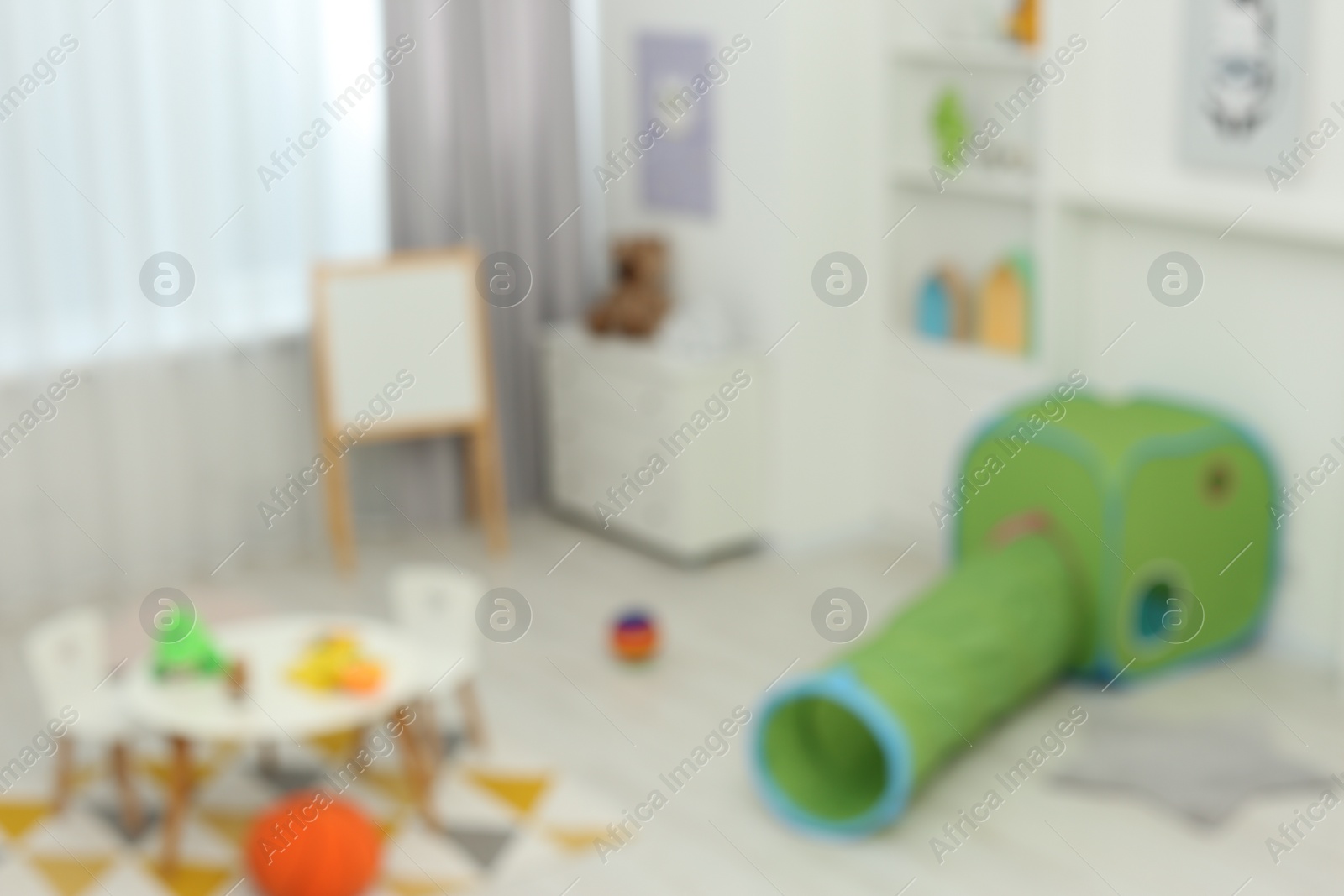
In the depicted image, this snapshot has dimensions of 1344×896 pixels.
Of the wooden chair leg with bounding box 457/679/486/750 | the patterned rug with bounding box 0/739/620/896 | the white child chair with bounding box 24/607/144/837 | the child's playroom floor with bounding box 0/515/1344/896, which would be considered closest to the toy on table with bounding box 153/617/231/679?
the white child chair with bounding box 24/607/144/837

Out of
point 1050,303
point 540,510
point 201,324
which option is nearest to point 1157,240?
point 1050,303

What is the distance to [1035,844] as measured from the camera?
3445 millimetres

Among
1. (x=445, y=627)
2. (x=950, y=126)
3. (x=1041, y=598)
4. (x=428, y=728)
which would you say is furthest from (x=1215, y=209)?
(x=428, y=728)

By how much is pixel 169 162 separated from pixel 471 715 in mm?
1980

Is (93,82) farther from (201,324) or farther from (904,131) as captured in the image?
(904,131)

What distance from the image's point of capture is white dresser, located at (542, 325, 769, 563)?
4.97 meters

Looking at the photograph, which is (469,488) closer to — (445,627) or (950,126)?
(445,627)

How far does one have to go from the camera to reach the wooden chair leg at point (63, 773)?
143 inches

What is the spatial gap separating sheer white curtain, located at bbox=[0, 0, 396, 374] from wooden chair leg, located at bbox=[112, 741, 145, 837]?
5.03 feet

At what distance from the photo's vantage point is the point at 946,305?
197 inches

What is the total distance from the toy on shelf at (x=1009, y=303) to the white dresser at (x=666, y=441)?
0.72m

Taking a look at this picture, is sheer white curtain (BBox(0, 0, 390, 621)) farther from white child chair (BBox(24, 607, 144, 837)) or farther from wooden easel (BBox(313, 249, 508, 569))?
white child chair (BBox(24, 607, 144, 837))

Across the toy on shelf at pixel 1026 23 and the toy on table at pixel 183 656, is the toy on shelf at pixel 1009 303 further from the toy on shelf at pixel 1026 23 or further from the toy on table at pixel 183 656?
the toy on table at pixel 183 656

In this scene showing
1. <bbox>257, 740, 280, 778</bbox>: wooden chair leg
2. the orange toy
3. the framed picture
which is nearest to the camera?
the orange toy
